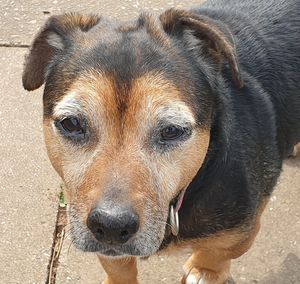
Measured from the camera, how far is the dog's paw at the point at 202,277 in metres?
3.99

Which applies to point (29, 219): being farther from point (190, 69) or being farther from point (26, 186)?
point (190, 69)

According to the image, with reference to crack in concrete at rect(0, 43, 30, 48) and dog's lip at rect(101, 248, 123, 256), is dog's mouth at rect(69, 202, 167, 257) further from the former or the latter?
crack in concrete at rect(0, 43, 30, 48)

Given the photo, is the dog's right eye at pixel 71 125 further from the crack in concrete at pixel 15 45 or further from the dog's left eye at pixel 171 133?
the crack in concrete at pixel 15 45

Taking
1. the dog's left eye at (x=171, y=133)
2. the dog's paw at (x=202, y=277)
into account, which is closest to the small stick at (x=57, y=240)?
the dog's paw at (x=202, y=277)

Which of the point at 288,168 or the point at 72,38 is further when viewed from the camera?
the point at 288,168

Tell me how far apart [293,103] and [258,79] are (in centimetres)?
31

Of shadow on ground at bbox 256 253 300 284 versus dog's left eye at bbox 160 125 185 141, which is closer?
dog's left eye at bbox 160 125 185 141

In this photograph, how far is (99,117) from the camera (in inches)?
111

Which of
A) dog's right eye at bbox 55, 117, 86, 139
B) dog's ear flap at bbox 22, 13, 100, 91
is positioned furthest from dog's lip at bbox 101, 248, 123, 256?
dog's ear flap at bbox 22, 13, 100, 91

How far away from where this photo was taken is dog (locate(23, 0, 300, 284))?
2779mm

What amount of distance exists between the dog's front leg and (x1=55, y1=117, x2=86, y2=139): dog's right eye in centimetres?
95

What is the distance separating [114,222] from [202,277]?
1.57m

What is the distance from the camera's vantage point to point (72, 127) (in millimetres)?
2918

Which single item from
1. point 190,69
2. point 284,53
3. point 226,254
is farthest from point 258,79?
point 226,254
